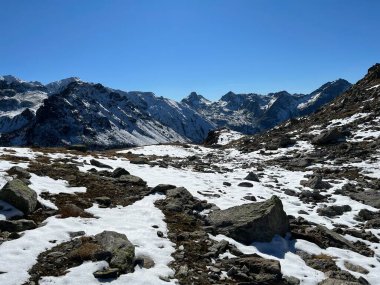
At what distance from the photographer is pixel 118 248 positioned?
1484 cm

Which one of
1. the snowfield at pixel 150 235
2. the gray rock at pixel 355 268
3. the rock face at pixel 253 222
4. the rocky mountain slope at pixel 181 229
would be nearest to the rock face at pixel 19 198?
the rocky mountain slope at pixel 181 229

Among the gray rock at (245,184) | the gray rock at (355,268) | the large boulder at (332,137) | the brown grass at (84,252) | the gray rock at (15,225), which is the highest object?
the large boulder at (332,137)

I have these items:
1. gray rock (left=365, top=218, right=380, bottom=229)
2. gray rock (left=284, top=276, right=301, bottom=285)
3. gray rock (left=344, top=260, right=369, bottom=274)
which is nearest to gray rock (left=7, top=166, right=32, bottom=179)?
gray rock (left=284, top=276, right=301, bottom=285)

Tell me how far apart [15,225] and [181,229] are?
772 centimetres

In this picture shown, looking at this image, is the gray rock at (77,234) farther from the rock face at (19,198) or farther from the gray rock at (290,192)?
the gray rock at (290,192)

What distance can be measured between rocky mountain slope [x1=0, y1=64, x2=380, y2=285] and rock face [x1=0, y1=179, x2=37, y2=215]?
0.05 meters

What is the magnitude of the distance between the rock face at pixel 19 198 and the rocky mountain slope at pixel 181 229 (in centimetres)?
5

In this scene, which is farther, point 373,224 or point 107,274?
point 373,224

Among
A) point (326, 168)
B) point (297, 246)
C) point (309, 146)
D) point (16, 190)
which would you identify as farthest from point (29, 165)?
point (309, 146)

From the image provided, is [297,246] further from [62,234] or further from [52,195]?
[52,195]

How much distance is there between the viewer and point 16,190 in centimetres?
1920

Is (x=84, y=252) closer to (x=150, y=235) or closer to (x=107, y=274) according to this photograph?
(x=107, y=274)

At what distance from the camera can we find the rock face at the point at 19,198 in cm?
1859

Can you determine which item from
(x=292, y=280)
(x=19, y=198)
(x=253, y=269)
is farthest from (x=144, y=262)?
(x=19, y=198)
